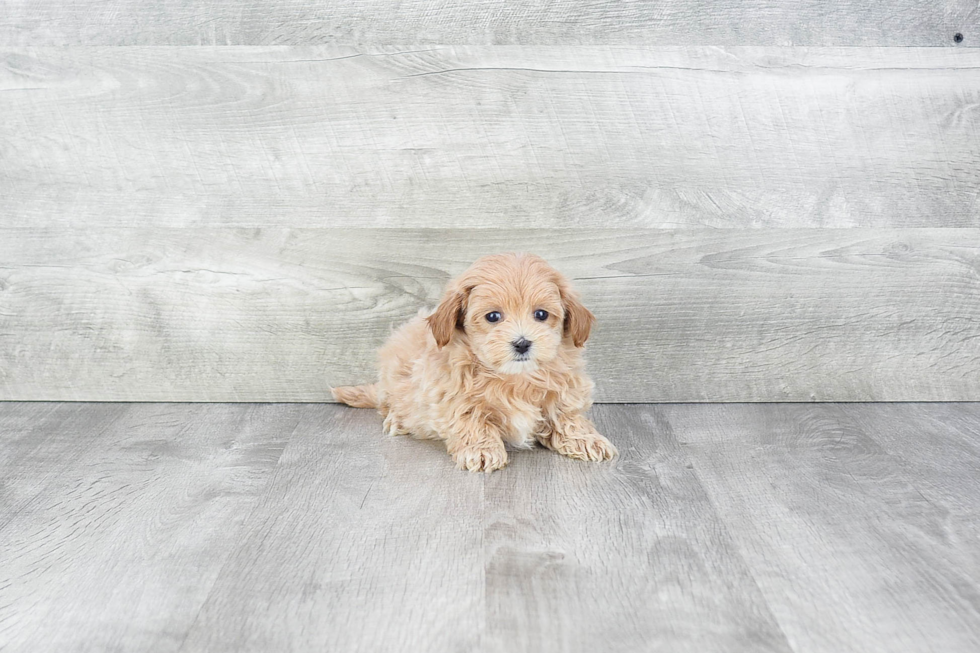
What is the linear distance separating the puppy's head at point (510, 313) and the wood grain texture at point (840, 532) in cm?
44

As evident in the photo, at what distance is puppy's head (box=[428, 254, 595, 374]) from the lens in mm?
1633

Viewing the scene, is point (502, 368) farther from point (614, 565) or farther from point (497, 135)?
point (497, 135)

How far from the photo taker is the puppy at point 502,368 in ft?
5.42

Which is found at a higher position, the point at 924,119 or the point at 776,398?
the point at 924,119

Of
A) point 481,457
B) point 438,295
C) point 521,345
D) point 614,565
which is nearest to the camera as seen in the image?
point 614,565

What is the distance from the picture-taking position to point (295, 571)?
1.29 m

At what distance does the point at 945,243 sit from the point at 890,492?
90 cm

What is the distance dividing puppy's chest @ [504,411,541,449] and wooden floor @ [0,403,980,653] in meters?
0.05

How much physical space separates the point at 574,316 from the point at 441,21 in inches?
34.6

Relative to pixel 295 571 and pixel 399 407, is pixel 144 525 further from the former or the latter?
pixel 399 407

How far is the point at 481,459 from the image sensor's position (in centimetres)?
172

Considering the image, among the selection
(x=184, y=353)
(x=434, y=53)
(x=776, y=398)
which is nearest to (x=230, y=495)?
(x=184, y=353)

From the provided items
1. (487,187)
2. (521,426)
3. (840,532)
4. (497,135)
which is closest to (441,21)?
(497,135)

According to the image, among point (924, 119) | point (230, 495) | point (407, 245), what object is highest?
point (924, 119)
